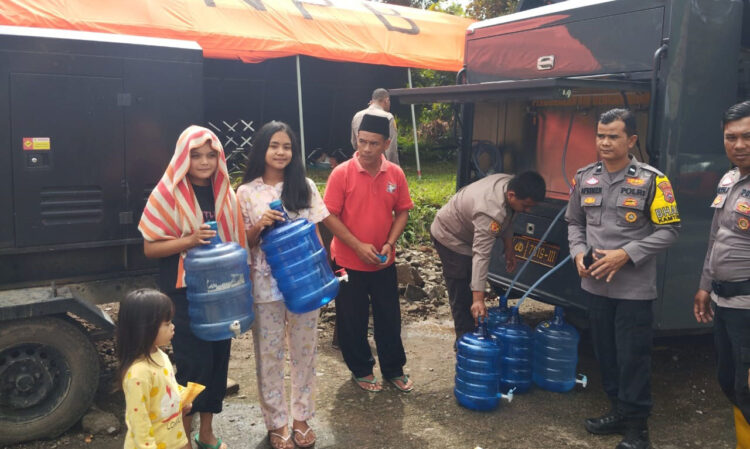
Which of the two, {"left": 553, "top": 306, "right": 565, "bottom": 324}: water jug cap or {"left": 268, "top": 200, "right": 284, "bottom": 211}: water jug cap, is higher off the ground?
{"left": 268, "top": 200, "right": 284, "bottom": 211}: water jug cap

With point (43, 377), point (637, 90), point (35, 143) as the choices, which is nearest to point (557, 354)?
point (637, 90)

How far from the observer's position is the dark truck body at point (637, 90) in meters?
3.98

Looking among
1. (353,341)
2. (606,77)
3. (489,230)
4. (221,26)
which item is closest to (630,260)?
(489,230)

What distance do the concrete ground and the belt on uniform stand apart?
45.8 inches

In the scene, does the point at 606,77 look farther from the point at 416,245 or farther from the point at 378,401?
the point at 416,245

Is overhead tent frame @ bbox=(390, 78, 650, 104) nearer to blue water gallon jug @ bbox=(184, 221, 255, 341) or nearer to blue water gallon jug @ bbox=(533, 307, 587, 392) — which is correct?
blue water gallon jug @ bbox=(533, 307, 587, 392)

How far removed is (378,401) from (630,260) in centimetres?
194

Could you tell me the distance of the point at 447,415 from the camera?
427 centimetres

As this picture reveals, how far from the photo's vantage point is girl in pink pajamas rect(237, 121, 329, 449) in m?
3.52

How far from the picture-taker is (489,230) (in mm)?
4359

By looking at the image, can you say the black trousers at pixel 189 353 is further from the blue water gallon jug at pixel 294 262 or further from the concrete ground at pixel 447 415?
the concrete ground at pixel 447 415

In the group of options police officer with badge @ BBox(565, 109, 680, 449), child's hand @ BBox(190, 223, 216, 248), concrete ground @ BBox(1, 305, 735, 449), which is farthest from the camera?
concrete ground @ BBox(1, 305, 735, 449)

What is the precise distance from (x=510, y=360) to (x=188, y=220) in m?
2.55

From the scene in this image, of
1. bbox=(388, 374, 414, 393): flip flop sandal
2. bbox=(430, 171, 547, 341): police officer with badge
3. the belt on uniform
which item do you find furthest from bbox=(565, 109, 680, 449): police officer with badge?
bbox=(388, 374, 414, 393): flip flop sandal
